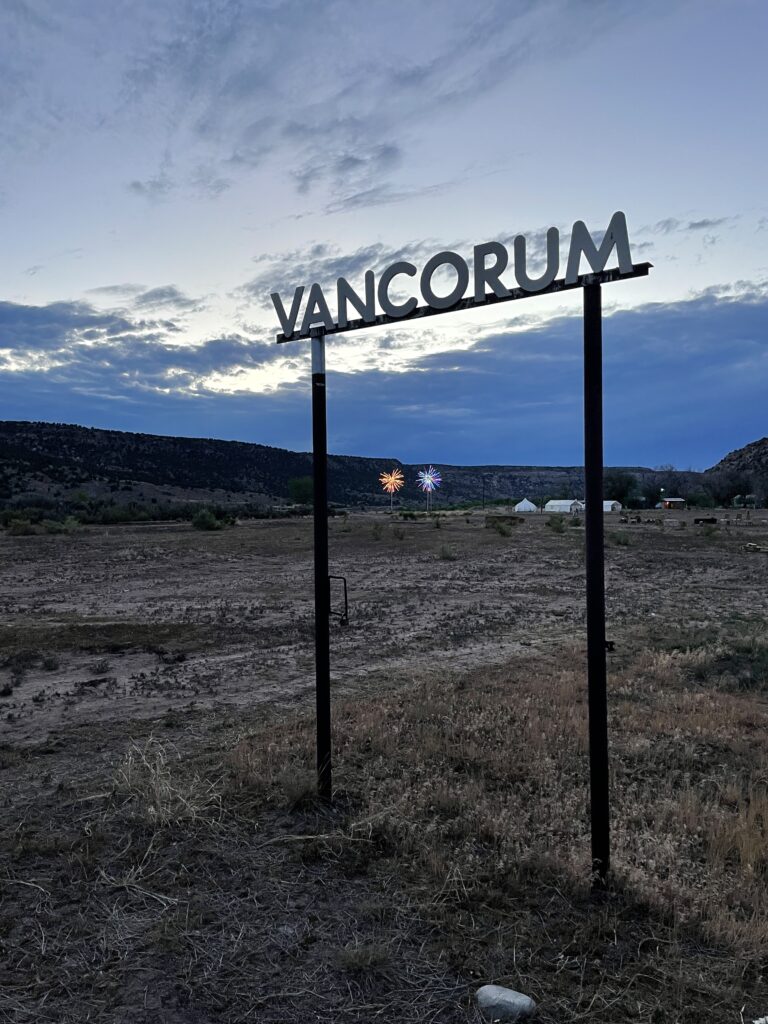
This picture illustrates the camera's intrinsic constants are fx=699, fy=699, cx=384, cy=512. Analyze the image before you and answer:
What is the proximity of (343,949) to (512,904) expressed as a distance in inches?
40.5

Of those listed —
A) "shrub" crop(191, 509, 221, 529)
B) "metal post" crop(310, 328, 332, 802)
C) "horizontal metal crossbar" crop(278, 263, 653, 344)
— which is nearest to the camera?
"horizontal metal crossbar" crop(278, 263, 653, 344)

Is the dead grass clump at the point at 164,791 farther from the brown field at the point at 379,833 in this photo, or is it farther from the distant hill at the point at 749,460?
the distant hill at the point at 749,460

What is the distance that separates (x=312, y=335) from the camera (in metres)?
5.37

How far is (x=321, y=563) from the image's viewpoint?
215 inches

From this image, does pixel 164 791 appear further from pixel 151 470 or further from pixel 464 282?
pixel 151 470

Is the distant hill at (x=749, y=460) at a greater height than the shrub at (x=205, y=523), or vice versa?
the distant hill at (x=749, y=460)

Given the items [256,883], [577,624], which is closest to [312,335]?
[256,883]

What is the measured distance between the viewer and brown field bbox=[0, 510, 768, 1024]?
328 cm

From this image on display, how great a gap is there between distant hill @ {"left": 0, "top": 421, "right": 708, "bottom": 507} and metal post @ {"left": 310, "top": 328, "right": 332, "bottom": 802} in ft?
189

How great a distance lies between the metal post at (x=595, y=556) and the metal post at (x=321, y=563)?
2042 millimetres

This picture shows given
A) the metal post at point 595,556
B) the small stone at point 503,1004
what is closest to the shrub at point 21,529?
the metal post at point 595,556

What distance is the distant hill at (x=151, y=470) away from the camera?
67.1 m

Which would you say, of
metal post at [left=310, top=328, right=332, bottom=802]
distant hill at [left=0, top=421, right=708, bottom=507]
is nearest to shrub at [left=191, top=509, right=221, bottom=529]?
distant hill at [left=0, top=421, right=708, bottom=507]

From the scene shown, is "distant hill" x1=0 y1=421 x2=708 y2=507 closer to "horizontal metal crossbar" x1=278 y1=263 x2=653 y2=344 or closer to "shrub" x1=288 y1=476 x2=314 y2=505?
"shrub" x1=288 y1=476 x2=314 y2=505
